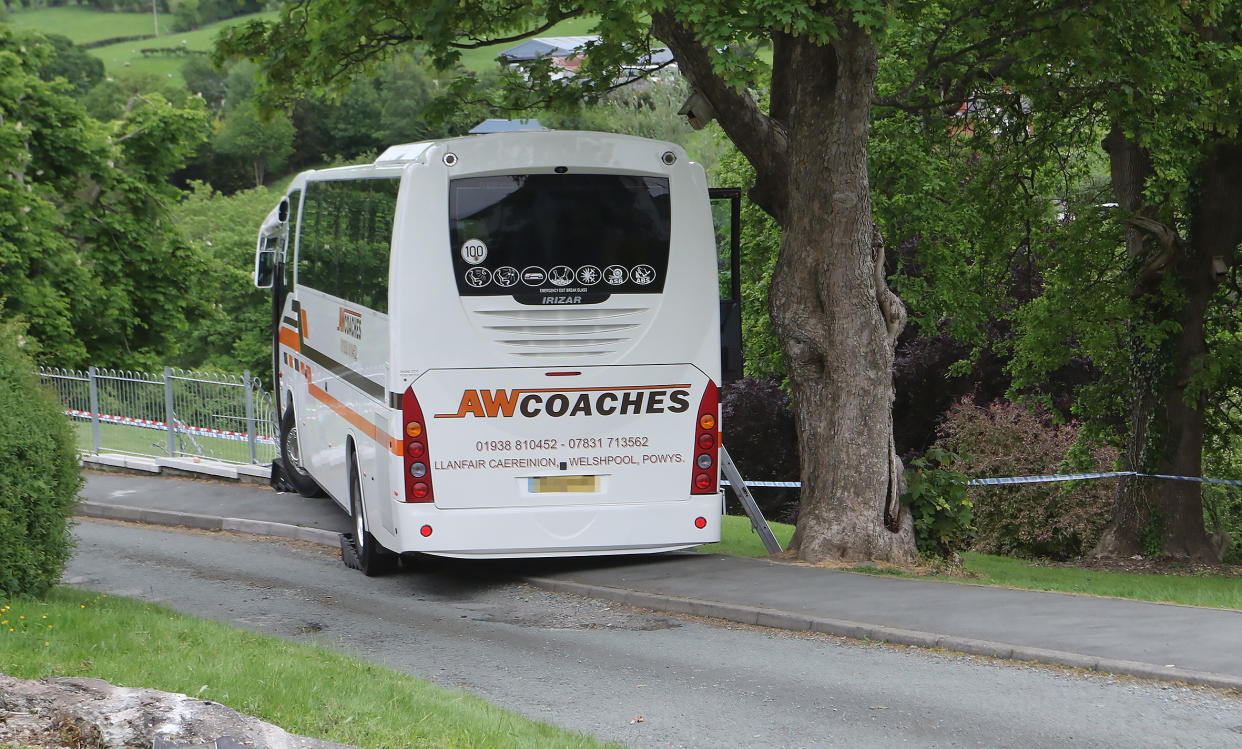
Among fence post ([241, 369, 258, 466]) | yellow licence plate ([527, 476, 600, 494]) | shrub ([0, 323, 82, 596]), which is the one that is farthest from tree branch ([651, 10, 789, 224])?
fence post ([241, 369, 258, 466])

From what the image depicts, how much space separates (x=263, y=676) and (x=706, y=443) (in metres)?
5.30

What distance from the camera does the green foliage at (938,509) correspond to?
1285 cm

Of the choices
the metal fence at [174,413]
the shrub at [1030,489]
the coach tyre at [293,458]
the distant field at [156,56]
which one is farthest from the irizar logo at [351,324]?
the distant field at [156,56]

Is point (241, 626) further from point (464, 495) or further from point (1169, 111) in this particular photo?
point (1169, 111)

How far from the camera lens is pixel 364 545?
12.8 meters

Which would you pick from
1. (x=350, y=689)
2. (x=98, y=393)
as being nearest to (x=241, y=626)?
(x=350, y=689)

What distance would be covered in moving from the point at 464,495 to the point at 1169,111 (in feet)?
27.9

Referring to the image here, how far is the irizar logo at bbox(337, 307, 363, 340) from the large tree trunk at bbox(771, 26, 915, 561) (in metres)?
4.10

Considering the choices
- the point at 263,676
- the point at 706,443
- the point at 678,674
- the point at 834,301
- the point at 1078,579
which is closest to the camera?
the point at 263,676

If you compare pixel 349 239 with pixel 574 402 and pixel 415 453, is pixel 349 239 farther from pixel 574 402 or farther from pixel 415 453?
pixel 574 402

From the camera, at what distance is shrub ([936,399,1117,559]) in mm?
20531

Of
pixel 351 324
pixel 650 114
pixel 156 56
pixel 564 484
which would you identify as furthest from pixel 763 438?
pixel 156 56

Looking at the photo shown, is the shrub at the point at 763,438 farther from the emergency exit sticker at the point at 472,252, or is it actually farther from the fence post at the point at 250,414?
the emergency exit sticker at the point at 472,252

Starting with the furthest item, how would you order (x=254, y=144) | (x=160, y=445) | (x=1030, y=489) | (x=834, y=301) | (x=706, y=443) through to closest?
(x=254, y=144)
(x=160, y=445)
(x=1030, y=489)
(x=834, y=301)
(x=706, y=443)
